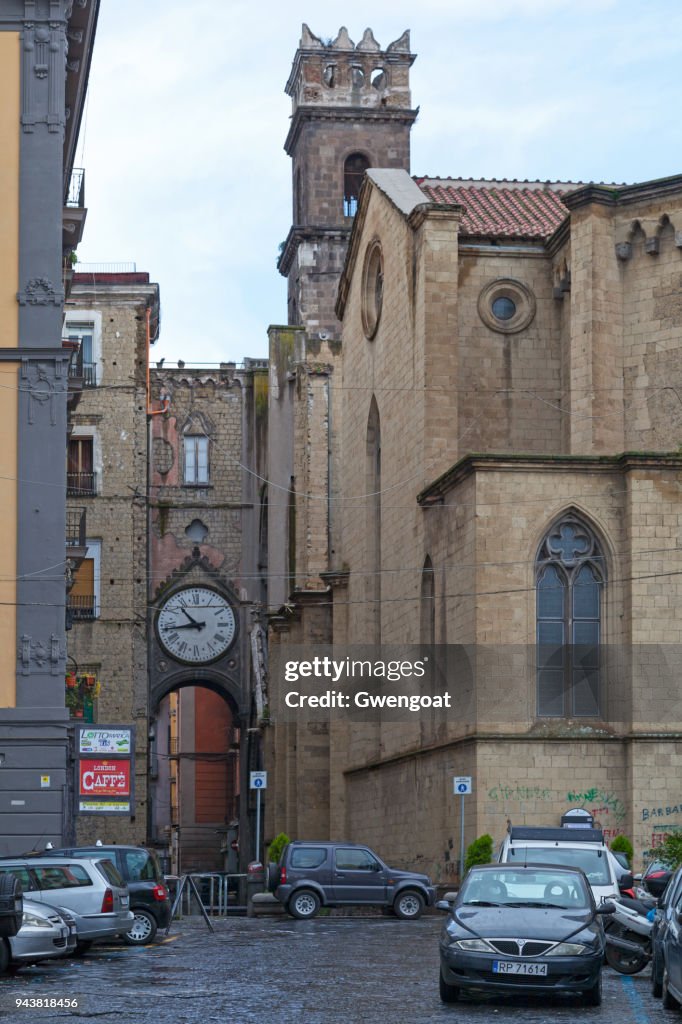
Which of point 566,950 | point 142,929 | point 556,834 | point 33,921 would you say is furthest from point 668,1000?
point 142,929

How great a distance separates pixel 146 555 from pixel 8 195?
3082 centimetres

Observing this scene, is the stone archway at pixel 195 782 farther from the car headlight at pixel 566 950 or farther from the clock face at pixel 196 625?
the car headlight at pixel 566 950

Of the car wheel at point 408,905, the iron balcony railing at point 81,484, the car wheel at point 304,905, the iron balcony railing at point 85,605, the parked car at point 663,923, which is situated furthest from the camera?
the iron balcony railing at point 81,484

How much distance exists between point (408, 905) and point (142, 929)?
8446mm

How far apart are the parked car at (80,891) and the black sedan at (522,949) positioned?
664 centimetres

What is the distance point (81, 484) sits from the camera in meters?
59.9

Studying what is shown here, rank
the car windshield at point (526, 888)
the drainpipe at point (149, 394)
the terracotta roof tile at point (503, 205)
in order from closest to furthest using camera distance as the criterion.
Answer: the car windshield at point (526, 888) → the terracotta roof tile at point (503, 205) → the drainpipe at point (149, 394)

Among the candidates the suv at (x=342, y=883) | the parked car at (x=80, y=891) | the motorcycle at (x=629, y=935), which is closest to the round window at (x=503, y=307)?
the suv at (x=342, y=883)

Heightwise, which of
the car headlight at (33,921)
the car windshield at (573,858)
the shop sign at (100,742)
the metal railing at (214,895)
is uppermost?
the shop sign at (100,742)

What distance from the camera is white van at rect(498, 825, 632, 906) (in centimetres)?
2283

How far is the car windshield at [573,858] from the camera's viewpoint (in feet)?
74.6

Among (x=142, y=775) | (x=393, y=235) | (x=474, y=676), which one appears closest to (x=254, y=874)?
(x=474, y=676)

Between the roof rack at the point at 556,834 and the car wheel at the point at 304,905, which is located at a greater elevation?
the roof rack at the point at 556,834

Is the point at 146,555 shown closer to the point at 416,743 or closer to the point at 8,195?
the point at 416,743
